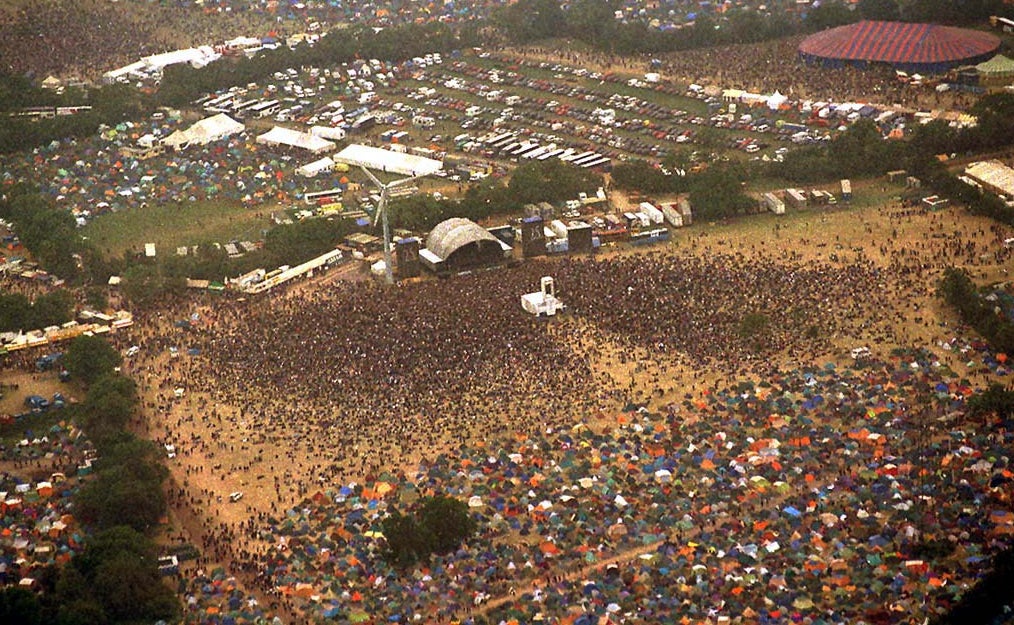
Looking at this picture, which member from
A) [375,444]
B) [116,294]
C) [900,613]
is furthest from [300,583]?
[116,294]

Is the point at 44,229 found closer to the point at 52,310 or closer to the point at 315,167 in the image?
the point at 52,310

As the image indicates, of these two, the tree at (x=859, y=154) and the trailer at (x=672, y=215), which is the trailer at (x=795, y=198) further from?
the trailer at (x=672, y=215)

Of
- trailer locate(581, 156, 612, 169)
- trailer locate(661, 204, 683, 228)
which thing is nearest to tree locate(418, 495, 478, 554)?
trailer locate(661, 204, 683, 228)

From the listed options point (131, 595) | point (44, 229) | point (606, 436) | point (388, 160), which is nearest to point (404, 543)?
point (131, 595)

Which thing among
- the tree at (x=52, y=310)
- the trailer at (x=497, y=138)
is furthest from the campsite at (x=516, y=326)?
the trailer at (x=497, y=138)

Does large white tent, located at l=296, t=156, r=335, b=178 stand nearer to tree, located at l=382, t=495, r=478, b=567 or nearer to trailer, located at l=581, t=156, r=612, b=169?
trailer, located at l=581, t=156, r=612, b=169

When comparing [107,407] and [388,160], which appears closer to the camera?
[107,407]
